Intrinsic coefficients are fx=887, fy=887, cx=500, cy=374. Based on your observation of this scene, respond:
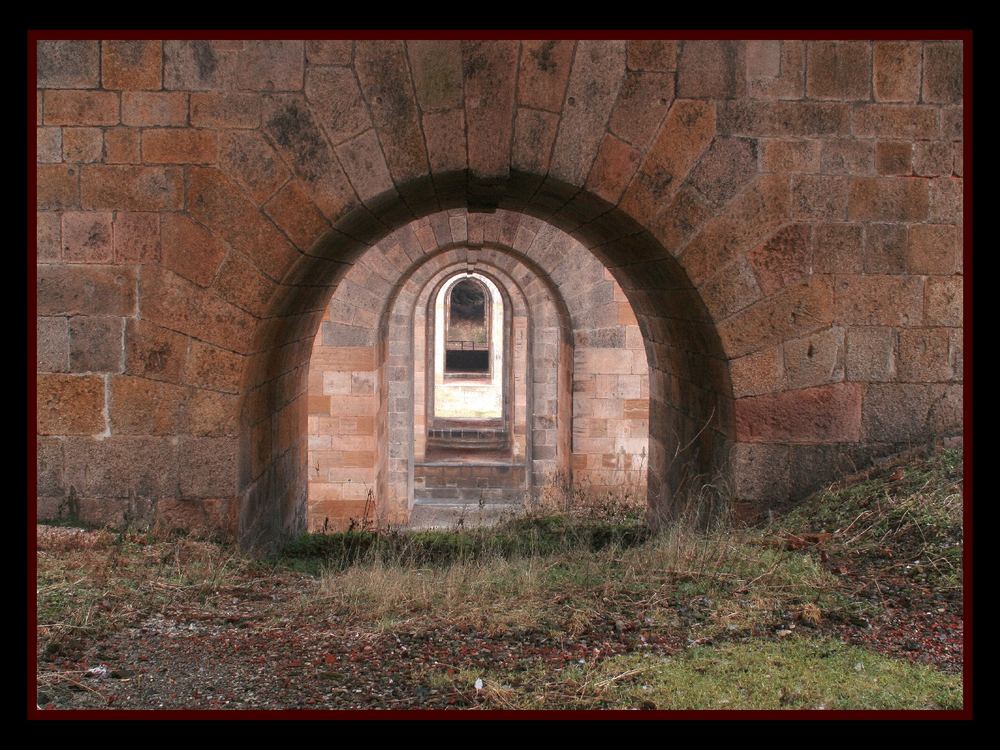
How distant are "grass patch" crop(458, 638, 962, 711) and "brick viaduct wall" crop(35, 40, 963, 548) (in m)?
1.73

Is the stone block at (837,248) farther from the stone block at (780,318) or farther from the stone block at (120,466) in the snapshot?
the stone block at (120,466)

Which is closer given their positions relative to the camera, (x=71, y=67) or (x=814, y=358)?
(x=71, y=67)

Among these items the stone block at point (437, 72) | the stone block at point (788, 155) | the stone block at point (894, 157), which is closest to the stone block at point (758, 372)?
the stone block at point (788, 155)

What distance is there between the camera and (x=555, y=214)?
19.0 ft

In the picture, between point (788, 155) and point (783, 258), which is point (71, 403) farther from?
point (788, 155)

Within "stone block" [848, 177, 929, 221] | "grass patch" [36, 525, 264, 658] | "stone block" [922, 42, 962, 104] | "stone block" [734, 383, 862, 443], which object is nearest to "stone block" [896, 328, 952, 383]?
"stone block" [734, 383, 862, 443]

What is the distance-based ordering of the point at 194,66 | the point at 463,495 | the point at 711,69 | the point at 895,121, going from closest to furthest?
the point at 194,66 → the point at 711,69 → the point at 895,121 → the point at 463,495

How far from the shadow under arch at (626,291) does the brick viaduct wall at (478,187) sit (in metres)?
0.07

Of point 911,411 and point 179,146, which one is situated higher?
point 179,146

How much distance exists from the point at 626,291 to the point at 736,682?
162 inches

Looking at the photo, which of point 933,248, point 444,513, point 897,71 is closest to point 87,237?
point 897,71

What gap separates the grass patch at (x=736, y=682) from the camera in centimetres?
293

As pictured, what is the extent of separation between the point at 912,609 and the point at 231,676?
275 cm

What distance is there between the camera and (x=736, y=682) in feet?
10.1
